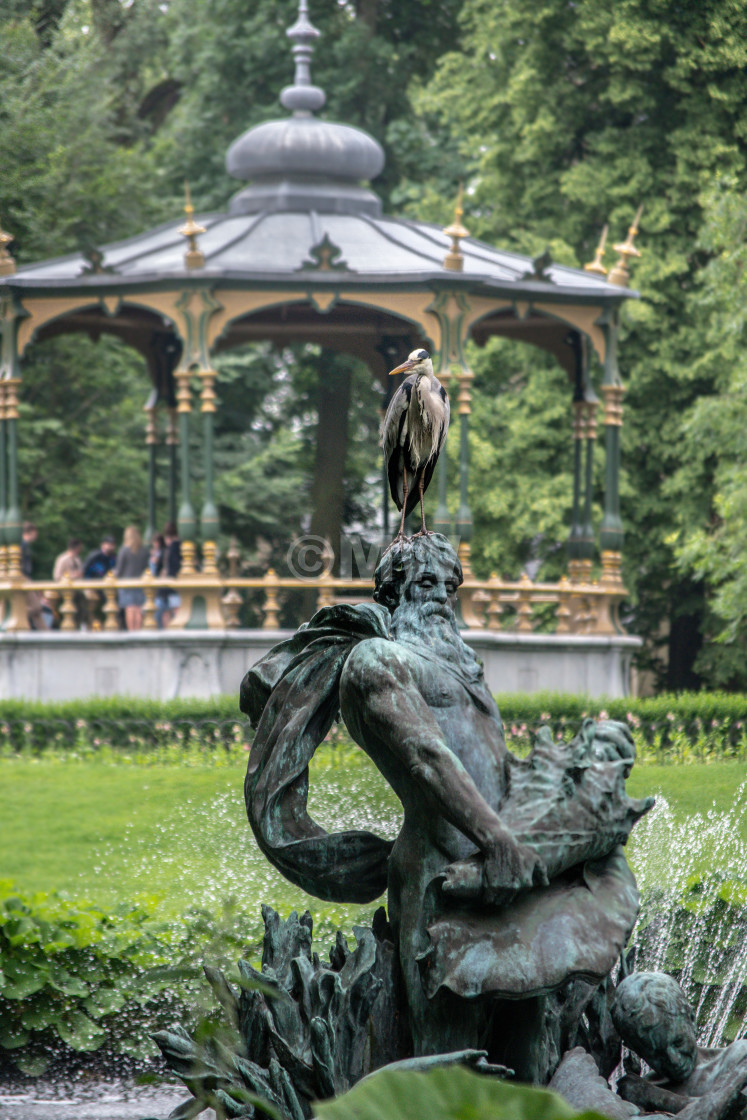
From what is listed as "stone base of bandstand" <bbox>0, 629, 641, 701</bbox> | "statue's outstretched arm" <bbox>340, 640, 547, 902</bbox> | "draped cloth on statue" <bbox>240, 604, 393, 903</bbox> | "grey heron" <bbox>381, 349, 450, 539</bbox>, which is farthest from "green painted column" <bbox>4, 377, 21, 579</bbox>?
"statue's outstretched arm" <bbox>340, 640, 547, 902</bbox>

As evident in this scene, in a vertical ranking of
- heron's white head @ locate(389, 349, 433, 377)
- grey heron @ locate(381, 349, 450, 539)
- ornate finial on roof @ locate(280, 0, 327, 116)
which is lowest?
grey heron @ locate(381, 349, 450, 539)

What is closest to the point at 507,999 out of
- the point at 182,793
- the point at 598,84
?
the point at 182,793

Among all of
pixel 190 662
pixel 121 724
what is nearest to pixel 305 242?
pixel 190 662

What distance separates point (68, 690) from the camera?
16.8 metres

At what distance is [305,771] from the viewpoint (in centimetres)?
409

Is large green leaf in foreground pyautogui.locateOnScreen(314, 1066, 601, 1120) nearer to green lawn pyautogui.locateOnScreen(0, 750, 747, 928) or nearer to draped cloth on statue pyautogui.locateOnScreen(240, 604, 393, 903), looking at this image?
draped cloth on statue pyautogui.locateOnScreen(240, 604, 393, 903)

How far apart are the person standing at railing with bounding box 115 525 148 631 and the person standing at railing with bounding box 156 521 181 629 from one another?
23 centimetres

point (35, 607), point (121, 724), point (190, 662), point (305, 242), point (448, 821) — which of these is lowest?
point (121, 724)

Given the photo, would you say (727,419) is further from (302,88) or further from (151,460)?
(151,460)

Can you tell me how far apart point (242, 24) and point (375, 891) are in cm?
2539

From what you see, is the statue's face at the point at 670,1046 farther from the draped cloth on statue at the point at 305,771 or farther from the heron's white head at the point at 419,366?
the heron's white head at the point at 419,366

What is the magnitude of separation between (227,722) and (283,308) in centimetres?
708

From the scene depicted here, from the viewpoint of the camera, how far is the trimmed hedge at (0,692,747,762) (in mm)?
13664

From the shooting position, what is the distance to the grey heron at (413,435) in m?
4.33
